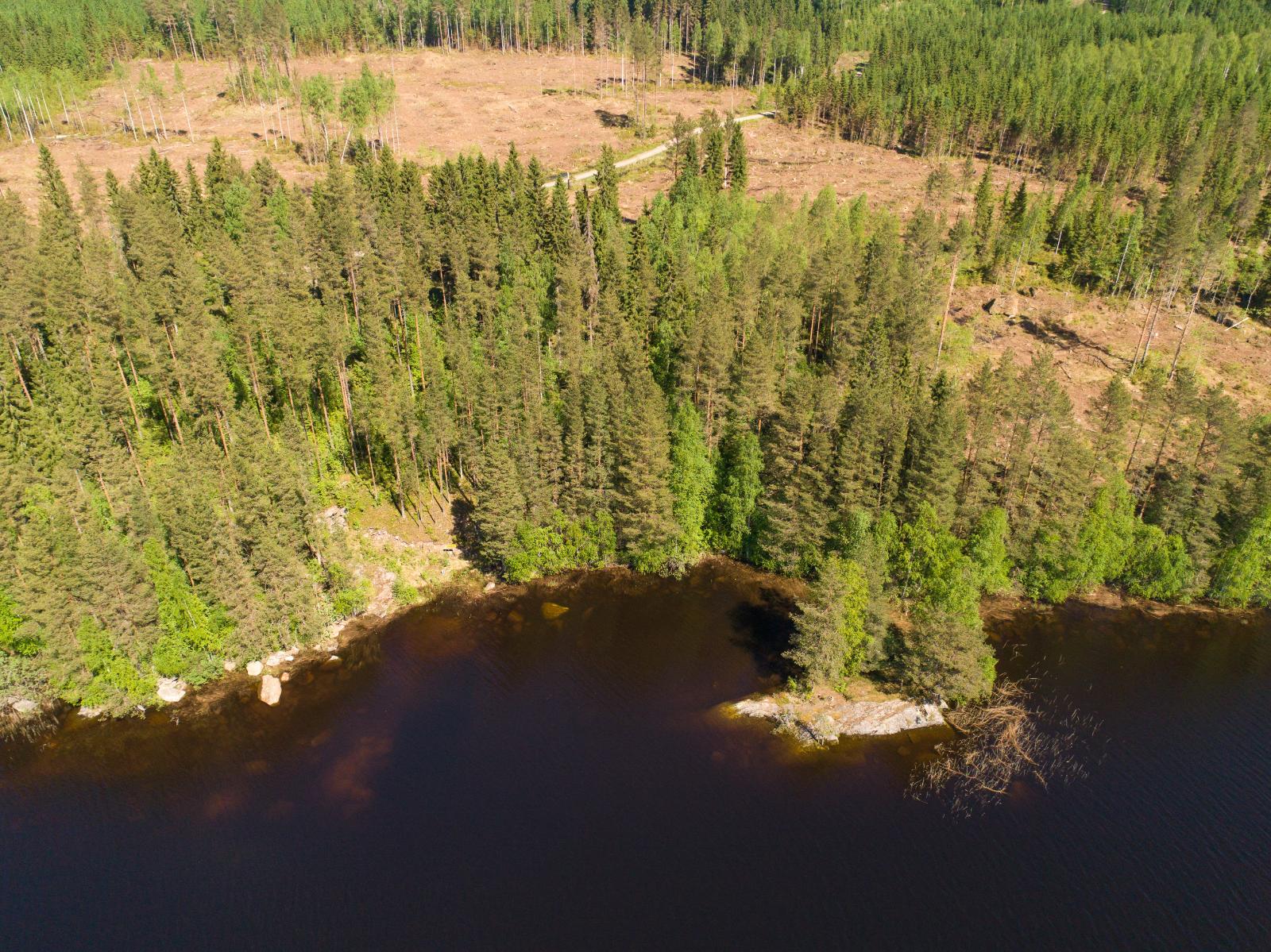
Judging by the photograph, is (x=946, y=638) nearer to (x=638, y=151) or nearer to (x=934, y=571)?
(x=934, y=571)

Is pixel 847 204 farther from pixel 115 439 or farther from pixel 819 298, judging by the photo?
pixel 115 439

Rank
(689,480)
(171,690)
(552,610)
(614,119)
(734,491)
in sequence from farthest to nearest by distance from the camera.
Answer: (614,119) → (734,491) → (689,480) → (552,610) → (171,690)

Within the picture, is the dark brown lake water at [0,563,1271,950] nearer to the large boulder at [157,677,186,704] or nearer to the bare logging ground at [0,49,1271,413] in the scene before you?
the large boulder at [157,677,186,704]

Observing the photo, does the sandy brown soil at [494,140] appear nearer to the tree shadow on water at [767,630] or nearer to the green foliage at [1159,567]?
the green foliage at [1159,567]

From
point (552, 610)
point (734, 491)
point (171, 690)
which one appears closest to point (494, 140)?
point (734, 491)

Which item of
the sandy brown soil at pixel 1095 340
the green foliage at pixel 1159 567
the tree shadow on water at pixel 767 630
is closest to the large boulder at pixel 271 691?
the tree shadow on water at pixel 767 630

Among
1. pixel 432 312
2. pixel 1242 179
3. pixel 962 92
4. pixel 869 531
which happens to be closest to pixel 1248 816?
pixel 869 531
